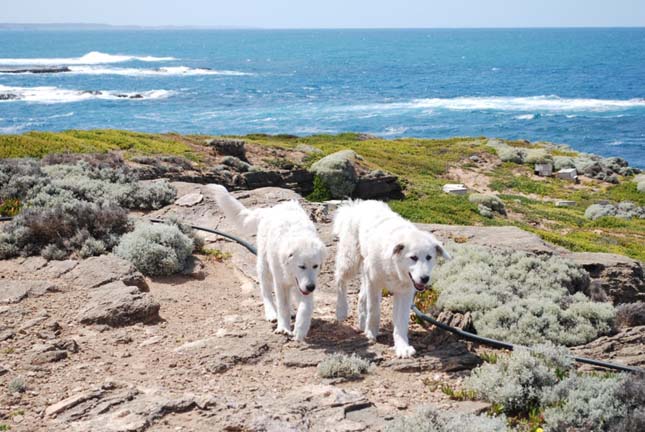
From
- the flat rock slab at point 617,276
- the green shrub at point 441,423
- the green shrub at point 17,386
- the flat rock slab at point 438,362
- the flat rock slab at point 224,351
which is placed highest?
the green shrub at point 441,423

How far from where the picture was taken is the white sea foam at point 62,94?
87125 millimetres

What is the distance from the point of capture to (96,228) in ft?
40.1

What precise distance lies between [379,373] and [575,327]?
3.25 meters

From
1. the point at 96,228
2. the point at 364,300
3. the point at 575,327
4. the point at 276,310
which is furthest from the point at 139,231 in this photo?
the point at 575,327

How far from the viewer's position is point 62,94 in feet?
305

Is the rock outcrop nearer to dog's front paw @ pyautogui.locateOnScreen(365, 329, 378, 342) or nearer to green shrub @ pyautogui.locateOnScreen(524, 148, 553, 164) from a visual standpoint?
dog's front paw @ pyautogui.locateOnScreen(365, 329, 378, 342)

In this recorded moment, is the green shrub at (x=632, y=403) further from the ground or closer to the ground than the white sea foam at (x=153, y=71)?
further from the ground

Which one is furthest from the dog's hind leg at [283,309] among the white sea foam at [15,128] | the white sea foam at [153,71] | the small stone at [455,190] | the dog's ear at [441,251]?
the white sea foam at [153,71]

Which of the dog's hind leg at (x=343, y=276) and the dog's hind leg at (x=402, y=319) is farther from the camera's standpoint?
the dog's hind leg at (x=343, y=276)

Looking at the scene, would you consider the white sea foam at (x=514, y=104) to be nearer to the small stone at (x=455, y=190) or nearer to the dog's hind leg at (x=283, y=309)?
the small stone at (x=455, y=190)

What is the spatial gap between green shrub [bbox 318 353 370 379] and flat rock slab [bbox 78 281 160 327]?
2.96m

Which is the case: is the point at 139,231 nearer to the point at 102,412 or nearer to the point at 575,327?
the point at 102,412

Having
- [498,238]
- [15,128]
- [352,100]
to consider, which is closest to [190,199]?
[498,238]

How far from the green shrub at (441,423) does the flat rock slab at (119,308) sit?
4403 millimetres
